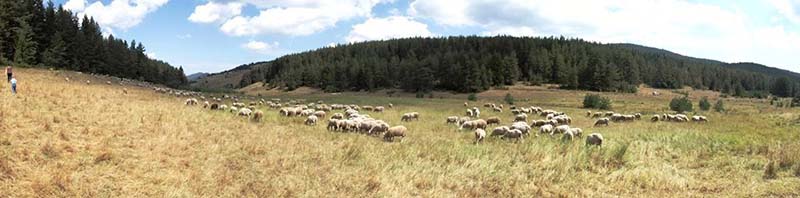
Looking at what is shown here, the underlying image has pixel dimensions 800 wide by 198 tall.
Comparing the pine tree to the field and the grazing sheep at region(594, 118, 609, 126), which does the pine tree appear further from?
the grazing sheep at region(594, 118, 609, 126)

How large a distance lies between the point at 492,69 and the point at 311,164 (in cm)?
9905

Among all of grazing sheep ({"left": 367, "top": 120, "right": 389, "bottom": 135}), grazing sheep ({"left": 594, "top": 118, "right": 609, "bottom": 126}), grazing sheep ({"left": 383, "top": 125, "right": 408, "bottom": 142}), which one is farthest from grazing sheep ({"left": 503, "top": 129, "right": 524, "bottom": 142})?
grazing sheep ({"left": 594, "top": 118, "right": 609, "bottom": 126})

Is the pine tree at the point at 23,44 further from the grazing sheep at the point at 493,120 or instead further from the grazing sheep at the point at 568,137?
the grazing sheep at the point at 568,137

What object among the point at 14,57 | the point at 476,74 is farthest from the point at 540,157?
the point at 476,74

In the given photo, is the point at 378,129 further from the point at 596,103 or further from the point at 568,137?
the point at 596,103

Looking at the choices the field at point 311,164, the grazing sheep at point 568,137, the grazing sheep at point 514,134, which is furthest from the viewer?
the grazing sheep at point 568,137

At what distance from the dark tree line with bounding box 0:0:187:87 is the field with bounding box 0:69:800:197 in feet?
180

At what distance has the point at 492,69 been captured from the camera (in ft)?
354

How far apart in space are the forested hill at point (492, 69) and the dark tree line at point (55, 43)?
146 ft

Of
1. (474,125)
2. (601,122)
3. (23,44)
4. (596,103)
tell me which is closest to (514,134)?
(474,125)

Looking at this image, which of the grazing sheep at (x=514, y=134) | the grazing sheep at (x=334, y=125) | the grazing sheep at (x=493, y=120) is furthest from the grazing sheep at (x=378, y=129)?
→ the grazing sheep at (x=493, y=120)

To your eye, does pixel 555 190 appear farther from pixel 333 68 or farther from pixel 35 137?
pixel 333 68

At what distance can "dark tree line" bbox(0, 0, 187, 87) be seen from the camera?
58781mm

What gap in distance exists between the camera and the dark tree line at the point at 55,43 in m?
58.8
